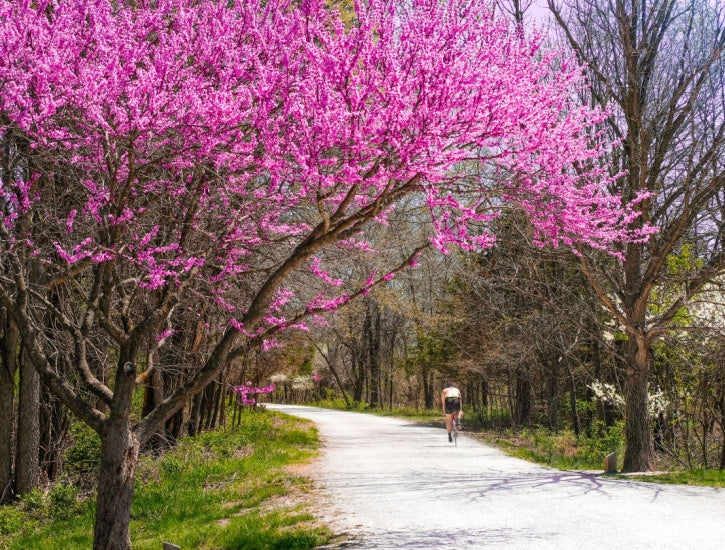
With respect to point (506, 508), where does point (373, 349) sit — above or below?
above

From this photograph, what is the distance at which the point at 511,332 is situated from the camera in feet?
67.6

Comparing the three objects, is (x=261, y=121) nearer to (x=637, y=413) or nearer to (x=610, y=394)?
(x=637, y=413)

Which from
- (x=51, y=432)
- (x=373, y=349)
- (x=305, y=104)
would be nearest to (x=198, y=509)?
(x=51, y=432)

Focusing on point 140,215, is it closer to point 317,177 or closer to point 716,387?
point 317,177

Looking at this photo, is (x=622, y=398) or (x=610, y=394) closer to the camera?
(x=610, y=394)

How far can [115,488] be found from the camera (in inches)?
222

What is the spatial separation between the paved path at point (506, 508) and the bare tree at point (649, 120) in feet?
8.89

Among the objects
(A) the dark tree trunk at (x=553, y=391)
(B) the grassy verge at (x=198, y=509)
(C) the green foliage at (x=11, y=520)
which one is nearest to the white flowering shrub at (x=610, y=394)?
(A) the dark tree trunk at (x=553, y=391)

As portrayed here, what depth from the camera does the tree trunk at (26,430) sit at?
10.2 m

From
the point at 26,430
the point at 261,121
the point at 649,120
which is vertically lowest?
the point at 26,430

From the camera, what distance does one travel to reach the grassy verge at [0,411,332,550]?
6828 mm

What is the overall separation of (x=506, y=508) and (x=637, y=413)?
478 cm

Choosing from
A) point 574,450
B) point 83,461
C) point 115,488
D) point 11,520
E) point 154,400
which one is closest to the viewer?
point 115,488

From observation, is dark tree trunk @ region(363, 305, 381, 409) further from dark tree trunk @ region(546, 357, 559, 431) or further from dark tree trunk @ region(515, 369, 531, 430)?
dark tree trunk @ region(546, 357, 559, 431)
